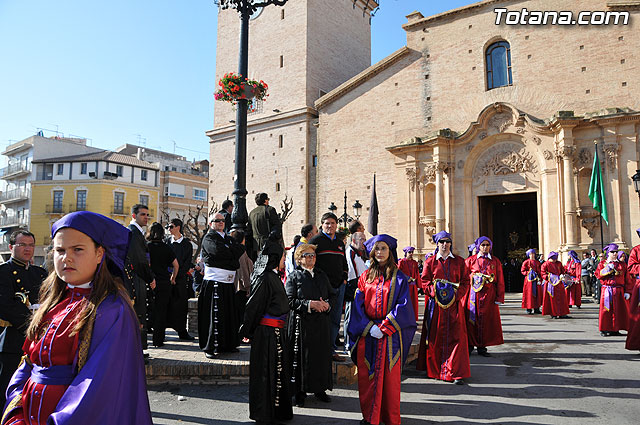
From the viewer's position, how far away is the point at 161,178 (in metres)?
52.8

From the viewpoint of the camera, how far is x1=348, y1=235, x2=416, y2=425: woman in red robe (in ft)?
15.8

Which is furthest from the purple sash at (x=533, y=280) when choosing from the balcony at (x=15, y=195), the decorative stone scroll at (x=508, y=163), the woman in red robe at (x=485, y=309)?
the balcony at (x=15, y=195)

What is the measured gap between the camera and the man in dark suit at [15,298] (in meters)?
4.18

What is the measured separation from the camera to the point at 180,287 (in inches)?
331

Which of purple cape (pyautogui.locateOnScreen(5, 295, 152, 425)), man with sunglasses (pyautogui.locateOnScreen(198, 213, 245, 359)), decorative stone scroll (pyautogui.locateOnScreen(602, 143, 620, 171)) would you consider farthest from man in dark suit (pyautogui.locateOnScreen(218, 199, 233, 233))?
decorative stone scroll (pyautogui.locateOnScreen(602, 143, 620, 171))

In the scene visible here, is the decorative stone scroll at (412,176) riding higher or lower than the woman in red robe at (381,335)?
higher

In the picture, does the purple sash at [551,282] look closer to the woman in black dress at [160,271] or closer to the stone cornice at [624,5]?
the woman in black dress at [160,271]

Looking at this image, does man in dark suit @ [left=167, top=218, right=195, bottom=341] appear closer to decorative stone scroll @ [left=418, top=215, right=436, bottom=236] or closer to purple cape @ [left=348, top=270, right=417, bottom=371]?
purple cape @ [left=348, top=270, right=417, bottom=371]

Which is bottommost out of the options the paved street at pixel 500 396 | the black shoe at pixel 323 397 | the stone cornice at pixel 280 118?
the paved street at pixel 500 396

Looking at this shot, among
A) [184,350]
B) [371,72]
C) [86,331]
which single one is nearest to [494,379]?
[184,350]

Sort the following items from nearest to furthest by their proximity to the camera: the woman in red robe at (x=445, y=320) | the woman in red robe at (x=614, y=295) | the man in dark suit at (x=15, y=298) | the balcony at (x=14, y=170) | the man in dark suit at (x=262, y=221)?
the man in dark suit at (x=15, y=298), the woman in red robe at (x=445, y=320), the man in dark suit at (x=262, y=221), the woman in red robe at (x=614, y=295), the balcony at (x=14, y=170)

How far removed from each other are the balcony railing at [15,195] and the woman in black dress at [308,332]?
169 feet

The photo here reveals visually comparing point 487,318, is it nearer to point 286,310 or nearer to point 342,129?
point 286,310

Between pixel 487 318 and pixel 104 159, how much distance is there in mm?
45628
